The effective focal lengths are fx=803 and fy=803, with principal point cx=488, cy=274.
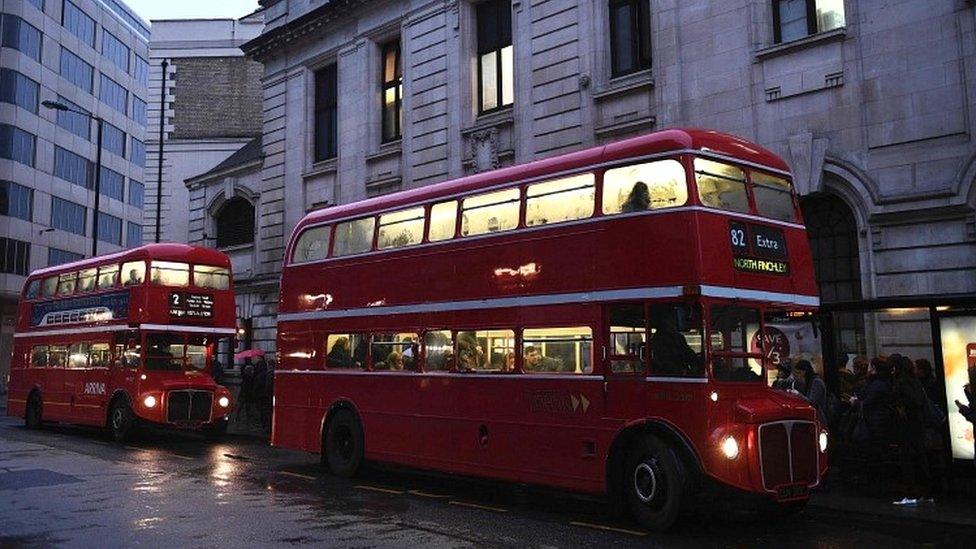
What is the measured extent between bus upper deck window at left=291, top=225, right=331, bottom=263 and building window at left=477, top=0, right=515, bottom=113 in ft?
28.2

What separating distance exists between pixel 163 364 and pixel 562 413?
11742mm

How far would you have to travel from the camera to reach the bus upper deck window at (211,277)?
60.9 feet

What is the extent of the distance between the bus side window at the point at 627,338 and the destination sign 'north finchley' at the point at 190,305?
40.1 ft

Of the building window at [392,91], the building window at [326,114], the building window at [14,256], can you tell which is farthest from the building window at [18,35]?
the building window at [392,91]

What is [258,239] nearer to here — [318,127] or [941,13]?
[318,127]

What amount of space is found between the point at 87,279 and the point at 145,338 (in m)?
3.47

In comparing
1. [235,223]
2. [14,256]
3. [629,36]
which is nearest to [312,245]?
[629,36]

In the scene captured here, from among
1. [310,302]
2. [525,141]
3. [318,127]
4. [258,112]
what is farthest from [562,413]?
[258,112]

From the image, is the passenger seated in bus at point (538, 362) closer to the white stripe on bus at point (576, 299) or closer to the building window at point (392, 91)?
the white stripe on bus at point (576, 299)

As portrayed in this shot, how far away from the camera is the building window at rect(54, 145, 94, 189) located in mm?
50588

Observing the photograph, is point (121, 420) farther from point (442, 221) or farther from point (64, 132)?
point (64, 132)

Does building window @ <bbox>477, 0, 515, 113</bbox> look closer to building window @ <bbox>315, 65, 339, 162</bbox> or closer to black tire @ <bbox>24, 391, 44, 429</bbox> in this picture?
building window @ <bbox>315, 65, 339, 162</bbox>

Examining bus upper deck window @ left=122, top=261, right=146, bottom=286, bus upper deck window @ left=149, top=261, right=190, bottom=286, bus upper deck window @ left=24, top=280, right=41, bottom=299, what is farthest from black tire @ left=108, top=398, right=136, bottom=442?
→ bus upper deck window @ left=24, top=280, right=41, bottom=299

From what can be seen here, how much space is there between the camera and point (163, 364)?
1797cm
